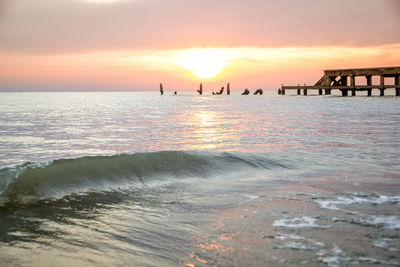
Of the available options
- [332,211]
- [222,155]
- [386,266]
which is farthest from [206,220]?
[222,155]

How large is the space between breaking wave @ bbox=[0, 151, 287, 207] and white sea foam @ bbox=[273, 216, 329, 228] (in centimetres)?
332

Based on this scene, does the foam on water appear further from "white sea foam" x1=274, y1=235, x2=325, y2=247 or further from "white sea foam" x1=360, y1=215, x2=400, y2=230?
"white sea foam" x1=274, y1=235, x2=325, y2=247

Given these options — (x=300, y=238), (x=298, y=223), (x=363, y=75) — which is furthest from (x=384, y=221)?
(x=363, y=75)

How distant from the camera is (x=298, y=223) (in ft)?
14.5

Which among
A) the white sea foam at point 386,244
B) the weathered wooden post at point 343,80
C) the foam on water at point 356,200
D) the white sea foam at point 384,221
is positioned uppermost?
the weathered wooden post at point 343,80

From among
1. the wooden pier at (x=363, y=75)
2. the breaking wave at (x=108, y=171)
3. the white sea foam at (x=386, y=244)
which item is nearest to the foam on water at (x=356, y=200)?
the white sea foam at (x=386, y=244)

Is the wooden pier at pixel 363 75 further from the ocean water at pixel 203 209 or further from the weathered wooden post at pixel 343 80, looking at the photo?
the ocean water at pixel 203 209

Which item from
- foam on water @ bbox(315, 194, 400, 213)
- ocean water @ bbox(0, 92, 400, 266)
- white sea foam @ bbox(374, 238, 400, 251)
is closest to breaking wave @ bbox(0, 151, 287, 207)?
ocean water @ bbox(0, 92, 400, 266)

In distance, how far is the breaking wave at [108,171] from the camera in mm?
6160

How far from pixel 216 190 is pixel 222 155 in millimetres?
3102

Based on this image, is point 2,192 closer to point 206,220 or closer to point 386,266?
point 206,220

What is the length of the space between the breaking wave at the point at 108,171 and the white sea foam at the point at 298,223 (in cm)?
332

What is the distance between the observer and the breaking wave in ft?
20.2

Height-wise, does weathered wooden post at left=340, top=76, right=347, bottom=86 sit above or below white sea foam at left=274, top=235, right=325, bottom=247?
above
